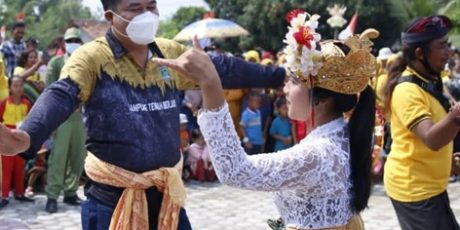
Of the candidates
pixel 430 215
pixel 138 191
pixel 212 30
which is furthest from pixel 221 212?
pixel 212 30

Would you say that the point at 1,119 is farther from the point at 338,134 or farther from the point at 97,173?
the point at 338,134

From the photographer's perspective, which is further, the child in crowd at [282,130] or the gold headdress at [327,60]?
the child in crowd at [282,130]

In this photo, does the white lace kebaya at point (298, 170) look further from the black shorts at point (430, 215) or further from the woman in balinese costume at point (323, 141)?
the black shorts at point (430, 215)

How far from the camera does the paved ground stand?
7.05 meters

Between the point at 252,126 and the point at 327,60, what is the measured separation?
7.43 metres

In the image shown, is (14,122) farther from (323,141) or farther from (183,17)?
(183,17)

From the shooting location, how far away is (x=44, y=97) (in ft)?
9.78

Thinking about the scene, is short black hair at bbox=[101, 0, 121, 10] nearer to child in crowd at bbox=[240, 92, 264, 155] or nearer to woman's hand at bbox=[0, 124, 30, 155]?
woman's hand at bbox=[0, 124, 30, 155]

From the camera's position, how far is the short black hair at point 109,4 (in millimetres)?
3410

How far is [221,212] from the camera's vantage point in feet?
25.2

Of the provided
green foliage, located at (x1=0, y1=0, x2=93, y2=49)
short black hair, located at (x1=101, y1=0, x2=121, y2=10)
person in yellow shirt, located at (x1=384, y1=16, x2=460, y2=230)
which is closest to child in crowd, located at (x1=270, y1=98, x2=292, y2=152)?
person in yellow shirt, located at (x1=384, y1=16, x2=460, y2=230)

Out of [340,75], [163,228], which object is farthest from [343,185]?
[163,228]

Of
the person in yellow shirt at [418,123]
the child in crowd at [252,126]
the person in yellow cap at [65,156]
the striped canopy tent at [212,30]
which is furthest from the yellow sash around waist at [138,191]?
the striped canopy tent at [212,30]

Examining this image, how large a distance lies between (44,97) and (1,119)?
4969 millimetres
